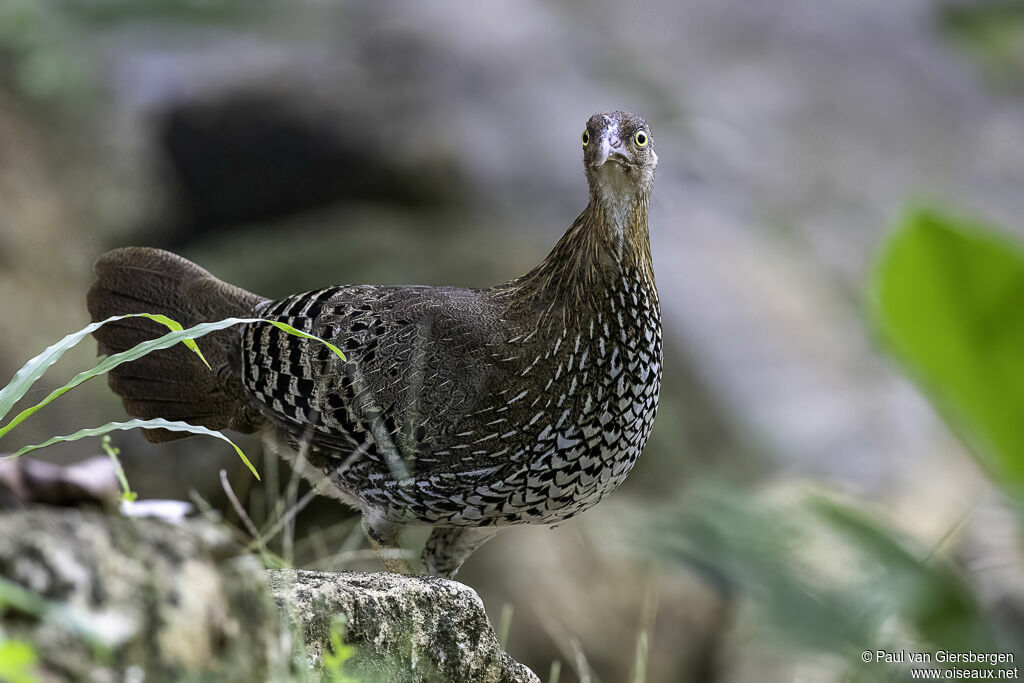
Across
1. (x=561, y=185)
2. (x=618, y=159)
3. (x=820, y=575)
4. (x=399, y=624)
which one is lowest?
(x=399, y=624)

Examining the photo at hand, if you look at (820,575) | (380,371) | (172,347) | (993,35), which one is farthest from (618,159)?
(993,35)

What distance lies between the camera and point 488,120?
417 inches

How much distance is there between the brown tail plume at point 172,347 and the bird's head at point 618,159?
4.69ft

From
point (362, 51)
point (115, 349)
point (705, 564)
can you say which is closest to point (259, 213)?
point (362, 51)

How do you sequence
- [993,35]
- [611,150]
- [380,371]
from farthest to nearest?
[993,35] < [380,371] < [611,150]

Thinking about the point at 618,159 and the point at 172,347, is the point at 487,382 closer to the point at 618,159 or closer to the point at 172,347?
the point at 618,159

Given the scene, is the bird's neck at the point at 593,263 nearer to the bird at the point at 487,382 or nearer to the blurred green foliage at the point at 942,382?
the bird at the point at 487,382

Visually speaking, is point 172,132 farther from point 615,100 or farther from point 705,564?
point 705,564

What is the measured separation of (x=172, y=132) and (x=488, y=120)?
9.52ft

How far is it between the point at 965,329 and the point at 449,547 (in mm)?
3087

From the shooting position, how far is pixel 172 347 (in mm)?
4207

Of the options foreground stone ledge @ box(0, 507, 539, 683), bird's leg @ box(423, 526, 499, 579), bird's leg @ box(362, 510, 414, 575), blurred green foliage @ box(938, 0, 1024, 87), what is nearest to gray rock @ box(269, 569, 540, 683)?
foreground stone ledge @ box(0, 507, 539, 683)

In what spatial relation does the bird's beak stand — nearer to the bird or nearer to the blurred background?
the bird

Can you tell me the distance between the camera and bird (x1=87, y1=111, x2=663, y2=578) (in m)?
3.44
